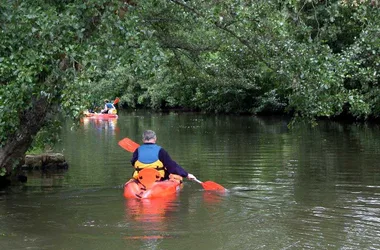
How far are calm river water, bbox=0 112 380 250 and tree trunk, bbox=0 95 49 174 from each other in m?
0.76

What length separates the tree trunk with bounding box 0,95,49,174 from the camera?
10.5 m

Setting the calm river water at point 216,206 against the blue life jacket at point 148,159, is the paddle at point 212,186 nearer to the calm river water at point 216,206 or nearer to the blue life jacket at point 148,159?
the calm river water at point 216,206

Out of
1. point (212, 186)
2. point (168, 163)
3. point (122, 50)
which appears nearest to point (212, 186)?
point (212, 186)

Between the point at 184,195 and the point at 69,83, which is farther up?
the point at 69,83

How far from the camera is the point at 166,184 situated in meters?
11.4

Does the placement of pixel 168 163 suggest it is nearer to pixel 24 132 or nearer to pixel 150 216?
pixel 150 216

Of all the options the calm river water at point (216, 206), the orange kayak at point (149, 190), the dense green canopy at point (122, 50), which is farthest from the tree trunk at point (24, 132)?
the orange kayak at point (149, 190)

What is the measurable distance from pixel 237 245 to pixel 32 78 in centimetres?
327

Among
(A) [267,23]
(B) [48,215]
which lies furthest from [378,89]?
(B) [48,215]

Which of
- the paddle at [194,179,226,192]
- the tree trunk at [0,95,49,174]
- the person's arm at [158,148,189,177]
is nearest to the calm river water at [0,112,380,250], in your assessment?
the paddle at [194,179,226,192]

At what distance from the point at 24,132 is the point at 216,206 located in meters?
3.41

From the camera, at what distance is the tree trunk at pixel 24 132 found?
10.5m

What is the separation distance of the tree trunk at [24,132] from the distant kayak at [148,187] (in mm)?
1879

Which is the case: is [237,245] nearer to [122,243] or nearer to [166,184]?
[122,243]
